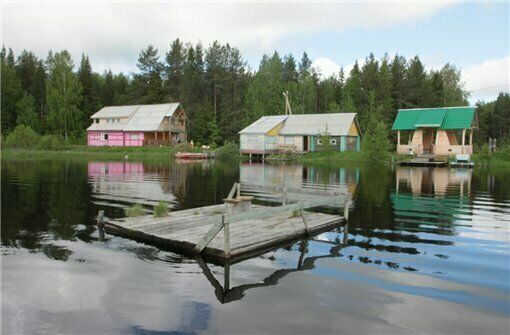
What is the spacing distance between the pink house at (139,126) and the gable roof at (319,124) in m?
18.6

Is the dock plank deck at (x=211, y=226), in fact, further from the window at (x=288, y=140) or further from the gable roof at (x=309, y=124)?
the window at (x=288, y=140)

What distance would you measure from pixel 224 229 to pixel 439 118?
50534 mm

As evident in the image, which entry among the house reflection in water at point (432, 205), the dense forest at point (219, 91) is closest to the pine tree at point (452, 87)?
the dense forest at point (219, 91)

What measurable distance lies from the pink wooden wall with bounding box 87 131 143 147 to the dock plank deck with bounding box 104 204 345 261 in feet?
194

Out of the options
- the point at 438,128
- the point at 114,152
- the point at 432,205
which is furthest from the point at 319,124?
the point at 432,205

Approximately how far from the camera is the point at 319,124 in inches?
2451

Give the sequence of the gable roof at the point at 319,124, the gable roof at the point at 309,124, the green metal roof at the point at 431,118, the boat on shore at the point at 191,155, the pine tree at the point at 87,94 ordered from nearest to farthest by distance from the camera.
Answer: the green metal roof at the point at 431,118, the boat on shore at the point at 191,155, the gable roof at the point at 319,124, the gable roof at the point at 309,124, the pine tree at the point at 87,94

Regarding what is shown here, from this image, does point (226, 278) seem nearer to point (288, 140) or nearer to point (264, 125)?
point (288, 140)

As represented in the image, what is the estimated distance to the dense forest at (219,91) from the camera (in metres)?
72.9

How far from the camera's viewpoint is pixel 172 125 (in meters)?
70.9

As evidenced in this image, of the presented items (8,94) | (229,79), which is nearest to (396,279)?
(229,79)

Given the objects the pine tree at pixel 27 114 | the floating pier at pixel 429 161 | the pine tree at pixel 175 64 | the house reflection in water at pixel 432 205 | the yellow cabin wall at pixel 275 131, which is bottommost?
the house reflection in water at pixel 432 205

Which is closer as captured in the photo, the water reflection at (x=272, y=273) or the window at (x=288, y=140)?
the water reflection at (x=272, y=273)

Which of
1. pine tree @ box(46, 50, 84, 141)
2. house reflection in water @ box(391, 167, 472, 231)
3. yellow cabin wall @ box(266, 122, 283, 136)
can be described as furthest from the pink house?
house reflection in water @ box(391, 167, 472, 231)
